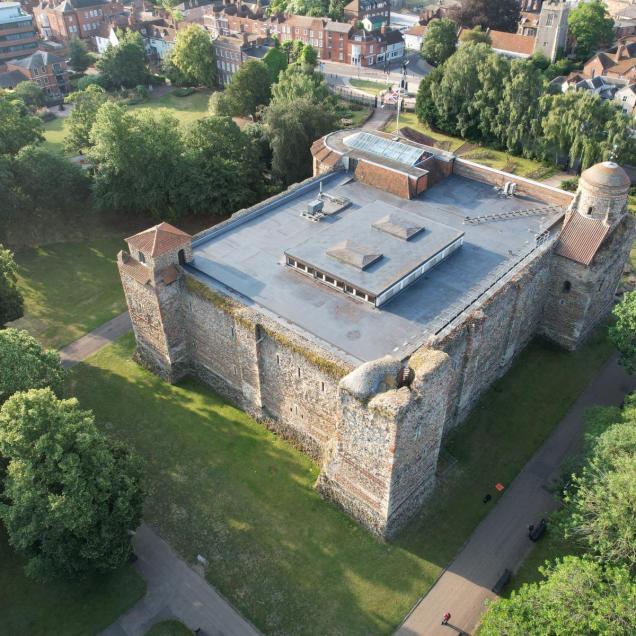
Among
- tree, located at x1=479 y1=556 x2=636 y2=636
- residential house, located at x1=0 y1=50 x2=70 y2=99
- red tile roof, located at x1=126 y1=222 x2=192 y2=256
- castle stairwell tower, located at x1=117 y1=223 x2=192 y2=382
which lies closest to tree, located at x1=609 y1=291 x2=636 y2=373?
tree, located at x1=479 y1=556 x2=636 y2=636

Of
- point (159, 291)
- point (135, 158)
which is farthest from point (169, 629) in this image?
point (135, 158)

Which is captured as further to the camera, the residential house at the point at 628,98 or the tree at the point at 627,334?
the residential house at the point at 628,98

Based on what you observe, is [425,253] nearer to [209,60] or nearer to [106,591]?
[106,591]

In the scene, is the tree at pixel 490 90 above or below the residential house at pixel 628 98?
above

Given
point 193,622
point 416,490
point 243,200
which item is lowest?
point 193,622

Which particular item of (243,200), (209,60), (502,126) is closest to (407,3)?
(209,60)

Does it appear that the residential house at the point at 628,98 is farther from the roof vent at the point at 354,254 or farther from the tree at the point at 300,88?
the roof vent at the point at 354,254

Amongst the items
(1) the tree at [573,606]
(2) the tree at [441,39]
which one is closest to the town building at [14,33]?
(2) the tree at [441,39]
